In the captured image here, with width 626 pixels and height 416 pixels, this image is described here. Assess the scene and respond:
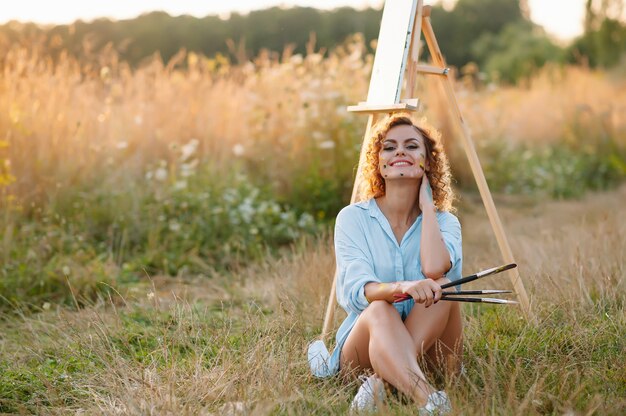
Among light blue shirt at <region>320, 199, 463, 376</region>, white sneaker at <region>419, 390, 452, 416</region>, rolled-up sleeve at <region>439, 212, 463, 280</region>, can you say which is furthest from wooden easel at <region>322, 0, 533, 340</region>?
white sneaker at <region>419, 390, 452, 416</region>

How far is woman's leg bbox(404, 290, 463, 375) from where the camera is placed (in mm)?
2836

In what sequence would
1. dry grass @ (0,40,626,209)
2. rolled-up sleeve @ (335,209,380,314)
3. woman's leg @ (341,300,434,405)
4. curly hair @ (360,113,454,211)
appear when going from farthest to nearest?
dry grass @ (0,40,626,209)
curly hair @ (360,113,454,211)
rolled-up sleeve @ (335,209,380,314)
woman's leg @ (341,300,434,405)

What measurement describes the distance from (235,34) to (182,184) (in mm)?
14747

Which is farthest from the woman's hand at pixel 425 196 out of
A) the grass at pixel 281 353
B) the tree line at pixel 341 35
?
the tree line at pixel 341 35

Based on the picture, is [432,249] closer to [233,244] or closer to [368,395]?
[368,395]

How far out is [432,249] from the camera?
9.66ft

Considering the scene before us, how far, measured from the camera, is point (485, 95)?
11.2 meters

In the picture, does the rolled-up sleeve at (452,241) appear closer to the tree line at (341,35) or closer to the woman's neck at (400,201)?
the woman's neck at (400,201)

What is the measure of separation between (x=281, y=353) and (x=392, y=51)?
4.49 ft

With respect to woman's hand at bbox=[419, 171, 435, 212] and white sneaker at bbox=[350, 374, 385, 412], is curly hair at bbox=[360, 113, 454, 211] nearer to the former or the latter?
woman's hand at bbox=[419, 171, 435, 212]

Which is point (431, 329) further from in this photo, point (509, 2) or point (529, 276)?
point (509, 2)

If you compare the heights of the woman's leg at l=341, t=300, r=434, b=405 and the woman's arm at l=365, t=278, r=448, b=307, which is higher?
the woman's arm at l=365, t=278, r=448, b=307

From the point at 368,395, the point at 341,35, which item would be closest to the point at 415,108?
the point at 368,395

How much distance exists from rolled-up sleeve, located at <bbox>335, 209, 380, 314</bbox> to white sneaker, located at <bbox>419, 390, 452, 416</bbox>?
1.50 ft
